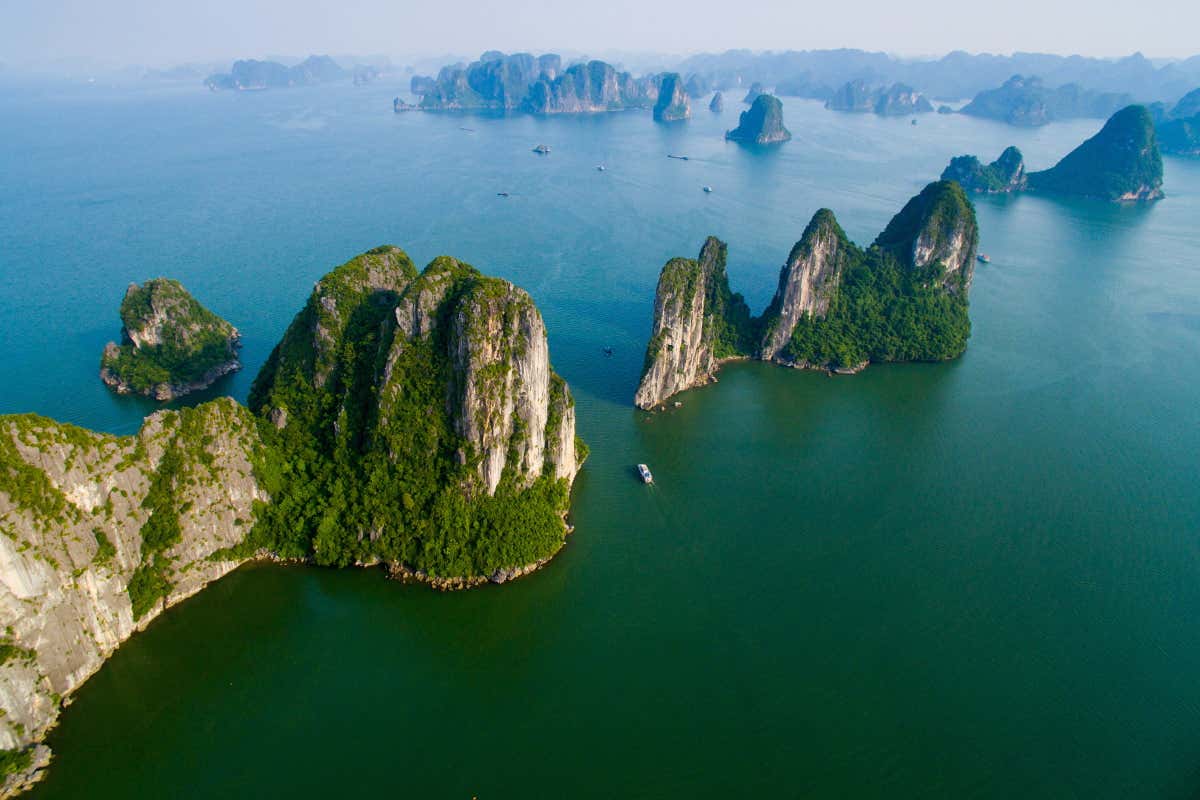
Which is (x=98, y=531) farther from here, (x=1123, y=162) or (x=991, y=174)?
(x=1123, y=162)

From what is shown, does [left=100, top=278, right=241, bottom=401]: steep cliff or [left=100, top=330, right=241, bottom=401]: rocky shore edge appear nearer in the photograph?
[left=100, top=330, right=241, bottom=401]: rocky shore edge

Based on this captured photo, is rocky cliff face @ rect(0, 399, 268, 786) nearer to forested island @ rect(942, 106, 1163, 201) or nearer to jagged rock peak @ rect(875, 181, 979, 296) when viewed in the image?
jagged rock peak @ rect(875, 181, 979, 296)

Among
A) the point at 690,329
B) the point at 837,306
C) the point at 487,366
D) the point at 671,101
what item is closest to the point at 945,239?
the point at 837,306

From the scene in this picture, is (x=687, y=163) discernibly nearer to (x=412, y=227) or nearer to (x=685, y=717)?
(x=412, y=227)

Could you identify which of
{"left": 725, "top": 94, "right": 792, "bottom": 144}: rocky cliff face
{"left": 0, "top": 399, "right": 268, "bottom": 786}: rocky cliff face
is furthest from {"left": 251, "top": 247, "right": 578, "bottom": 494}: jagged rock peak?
{"left": 725, "top": 94, "right": 792, "bottom": 144}: rocky cliff face

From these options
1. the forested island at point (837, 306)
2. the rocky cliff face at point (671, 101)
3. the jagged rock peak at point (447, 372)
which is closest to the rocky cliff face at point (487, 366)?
the jagged rock peak at point (447, 372)
